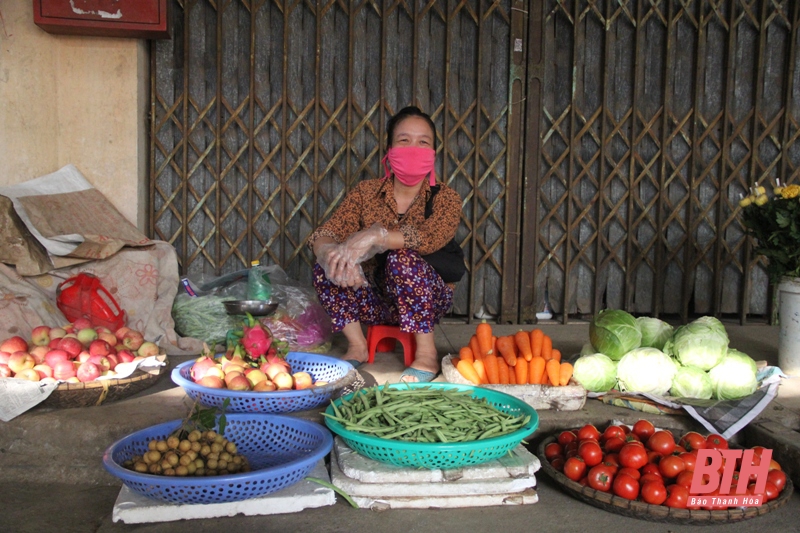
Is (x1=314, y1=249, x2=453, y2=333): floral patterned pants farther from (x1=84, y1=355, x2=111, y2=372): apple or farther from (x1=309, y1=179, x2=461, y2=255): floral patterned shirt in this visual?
(x1=84, y1=355, x2=111, y2=372): apple

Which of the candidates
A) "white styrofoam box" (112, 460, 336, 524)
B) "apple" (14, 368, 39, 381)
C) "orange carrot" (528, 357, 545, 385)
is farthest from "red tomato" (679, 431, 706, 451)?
"apple" (14, 368, 39, 381)

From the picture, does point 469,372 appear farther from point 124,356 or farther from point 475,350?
point 124,356

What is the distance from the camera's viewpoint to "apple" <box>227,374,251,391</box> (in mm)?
2391

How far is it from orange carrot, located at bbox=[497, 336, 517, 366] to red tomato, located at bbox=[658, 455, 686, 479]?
0.77m

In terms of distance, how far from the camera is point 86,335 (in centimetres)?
275

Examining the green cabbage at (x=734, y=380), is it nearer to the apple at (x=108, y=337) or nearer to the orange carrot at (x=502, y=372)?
the orange carrot at (x=502, y=372)

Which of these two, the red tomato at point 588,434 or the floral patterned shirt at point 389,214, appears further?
the floral patterned shirt at point 389,214

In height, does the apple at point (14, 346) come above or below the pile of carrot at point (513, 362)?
above

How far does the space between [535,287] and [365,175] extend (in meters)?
1.37

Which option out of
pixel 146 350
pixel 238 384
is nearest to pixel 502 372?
pixel 238 384

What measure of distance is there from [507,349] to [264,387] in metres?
1.03

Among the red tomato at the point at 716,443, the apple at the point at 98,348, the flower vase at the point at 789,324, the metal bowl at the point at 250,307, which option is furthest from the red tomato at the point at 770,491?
the apple at the point at 98,348

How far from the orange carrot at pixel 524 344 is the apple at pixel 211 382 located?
1.23 meters

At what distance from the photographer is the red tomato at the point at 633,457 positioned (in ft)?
6.95
